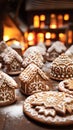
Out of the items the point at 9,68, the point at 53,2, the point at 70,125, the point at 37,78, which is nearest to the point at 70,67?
the point at 37,78

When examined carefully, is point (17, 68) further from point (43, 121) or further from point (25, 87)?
point (43, 121)

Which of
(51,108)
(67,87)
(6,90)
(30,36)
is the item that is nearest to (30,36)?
(30,36)

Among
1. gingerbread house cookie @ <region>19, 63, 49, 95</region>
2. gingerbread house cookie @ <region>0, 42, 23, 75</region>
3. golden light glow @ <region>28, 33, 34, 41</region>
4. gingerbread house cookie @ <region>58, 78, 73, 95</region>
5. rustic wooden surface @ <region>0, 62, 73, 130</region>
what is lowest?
rustic wooden surface @ <region>0, 62, 73, 130</region>

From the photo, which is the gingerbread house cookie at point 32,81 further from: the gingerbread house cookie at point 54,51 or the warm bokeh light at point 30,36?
the warm bokeh light at point 30,36

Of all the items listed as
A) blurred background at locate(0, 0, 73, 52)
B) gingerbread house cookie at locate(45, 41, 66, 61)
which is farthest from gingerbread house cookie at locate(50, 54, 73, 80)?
blurred background at locate(0, 0, 73, 52)

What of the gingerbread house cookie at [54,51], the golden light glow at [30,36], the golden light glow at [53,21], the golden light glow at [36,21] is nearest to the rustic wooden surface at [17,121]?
the gingerbread house cookie at [54,51]

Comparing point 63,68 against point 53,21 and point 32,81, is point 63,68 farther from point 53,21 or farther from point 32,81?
point 53,21

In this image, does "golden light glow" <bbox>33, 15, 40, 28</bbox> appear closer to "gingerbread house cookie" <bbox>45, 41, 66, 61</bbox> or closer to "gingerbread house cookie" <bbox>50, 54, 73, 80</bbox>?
"gingerbread house cookie" <bbox>45, 41, 66, 61</bbox>
